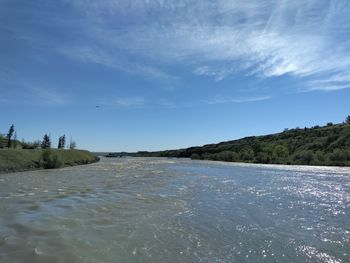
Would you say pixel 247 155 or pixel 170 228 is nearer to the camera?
pixel 170 228

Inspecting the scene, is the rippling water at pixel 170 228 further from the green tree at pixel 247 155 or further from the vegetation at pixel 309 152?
the green tree at pixel 247 155

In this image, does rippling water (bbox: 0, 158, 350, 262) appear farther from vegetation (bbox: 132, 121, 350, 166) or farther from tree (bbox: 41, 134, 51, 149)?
tree (bbox: 41, 134, 51, 149)

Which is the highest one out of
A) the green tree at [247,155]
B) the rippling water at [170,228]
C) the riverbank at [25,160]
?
the green tree at [247,155]

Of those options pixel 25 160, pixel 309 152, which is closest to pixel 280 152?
pixel 309 152

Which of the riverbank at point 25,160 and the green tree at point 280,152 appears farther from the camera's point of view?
the green tree at point 280,152

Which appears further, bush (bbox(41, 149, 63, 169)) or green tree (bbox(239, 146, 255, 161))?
green tree (bbox(239, 146, 255, 161))

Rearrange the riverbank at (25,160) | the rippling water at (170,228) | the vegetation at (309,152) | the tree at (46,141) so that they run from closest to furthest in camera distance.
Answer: the rippling water at (170,228) → the riverbank at (25,160) → the vegetation at (309,152) → the tree at (46,141)

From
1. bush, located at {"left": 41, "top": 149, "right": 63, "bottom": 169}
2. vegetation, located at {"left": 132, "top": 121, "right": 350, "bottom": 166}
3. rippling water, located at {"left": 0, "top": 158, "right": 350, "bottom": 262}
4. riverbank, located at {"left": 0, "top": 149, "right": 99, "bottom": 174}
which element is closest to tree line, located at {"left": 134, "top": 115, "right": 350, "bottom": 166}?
vegetation, located at {"left": 132, "top": 121, "right": 350, "bottom": 166}

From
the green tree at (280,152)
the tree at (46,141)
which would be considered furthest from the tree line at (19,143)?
the green tree at (280,152)

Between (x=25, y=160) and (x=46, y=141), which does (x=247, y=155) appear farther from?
(x=25, y=160)

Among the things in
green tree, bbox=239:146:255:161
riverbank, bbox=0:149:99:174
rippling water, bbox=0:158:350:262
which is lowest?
rippling water, bbox=0:158:350:262

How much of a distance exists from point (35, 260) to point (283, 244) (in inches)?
288

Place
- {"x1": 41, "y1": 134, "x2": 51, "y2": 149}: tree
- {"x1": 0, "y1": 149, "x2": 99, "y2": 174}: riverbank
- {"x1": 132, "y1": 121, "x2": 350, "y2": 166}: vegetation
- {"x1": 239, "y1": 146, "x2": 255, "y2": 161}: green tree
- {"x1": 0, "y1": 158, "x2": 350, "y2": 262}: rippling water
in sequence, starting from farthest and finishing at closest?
{"x1": 239, "y1": 146, "x2": 255, "y2": 161}: green tree < {"x1": 41, "y1": 134, "x2": 51, "y2": 149}: tree < {"x1": 132, "y1": 121, "x2": 350, "y2": 166}: vegetation < {"x1": 0, "y1": 149, "x2": 99, "y2": 174}: riverbank < {"x1": 0, "y1": 158, "x2": 350, "y2": 262}: rippling water

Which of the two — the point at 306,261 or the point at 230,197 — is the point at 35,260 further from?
the point at 230,197
